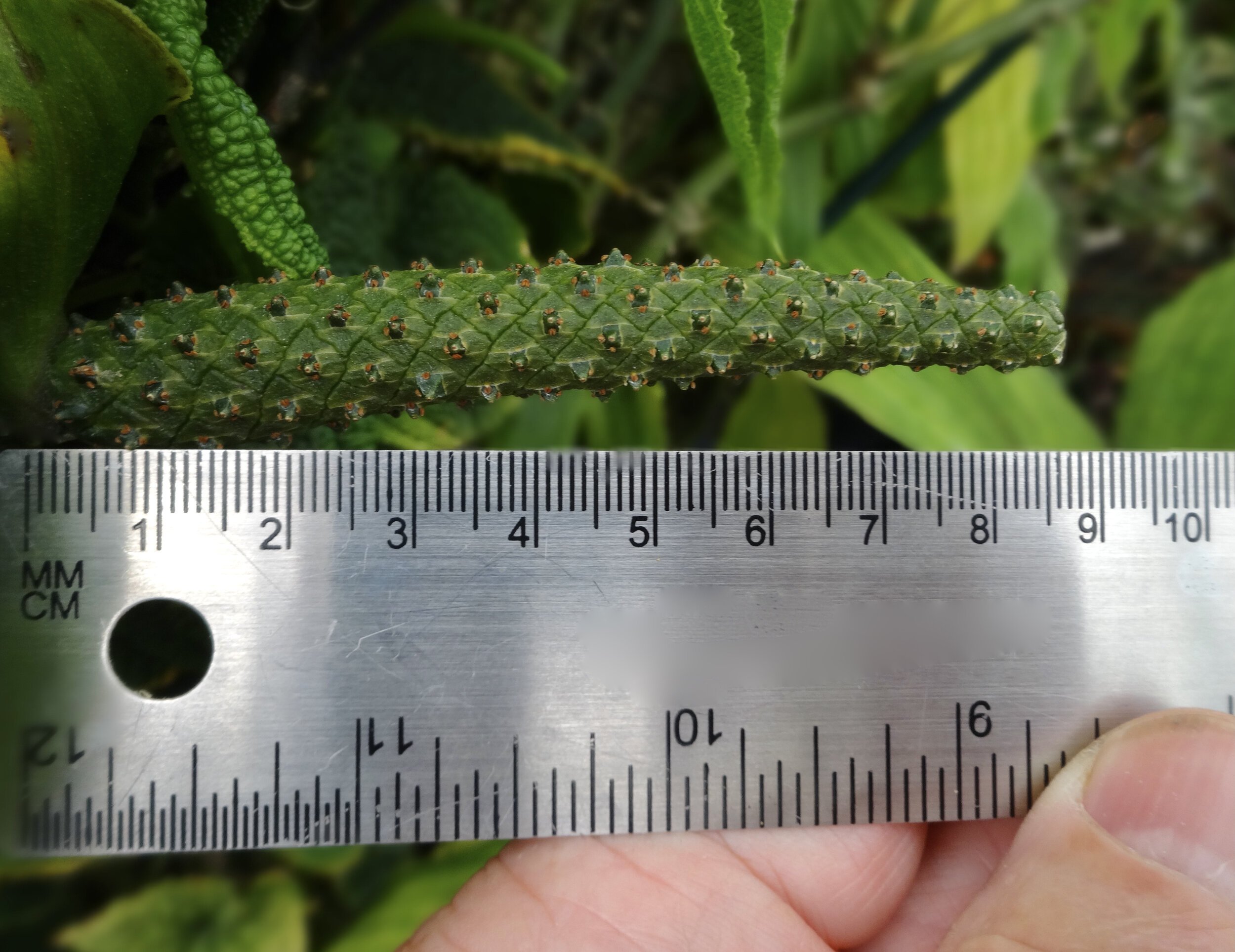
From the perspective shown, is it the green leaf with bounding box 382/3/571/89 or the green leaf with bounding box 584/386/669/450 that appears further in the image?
the green leaf with bounding box 584/386/669/450

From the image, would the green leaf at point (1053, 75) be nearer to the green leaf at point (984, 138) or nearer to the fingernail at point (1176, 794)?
the green leaf at point (984, 138)

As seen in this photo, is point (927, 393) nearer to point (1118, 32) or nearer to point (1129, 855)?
point (1129, 855)

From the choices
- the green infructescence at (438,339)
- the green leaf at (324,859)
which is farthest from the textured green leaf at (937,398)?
the green leaf at (324,859)

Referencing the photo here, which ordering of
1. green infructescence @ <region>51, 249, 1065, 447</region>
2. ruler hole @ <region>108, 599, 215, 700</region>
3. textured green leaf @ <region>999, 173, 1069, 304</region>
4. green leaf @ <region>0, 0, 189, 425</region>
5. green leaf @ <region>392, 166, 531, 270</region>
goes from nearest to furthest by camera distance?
green leaf @ <region>0, 0, 189, 425</region> → green infructescence @ <region>51, 249, 1065, 447</region> → ruler hole @ <region>108, 599, 215, 700</region> → green leaf @ <region>392, 166, 531, 270</region> → textured green leaf @ <region>999, 173, 1069, 304</region>

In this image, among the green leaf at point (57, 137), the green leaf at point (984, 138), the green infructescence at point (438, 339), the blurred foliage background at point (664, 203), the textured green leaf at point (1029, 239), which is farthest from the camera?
the textured green leaf at point (1029, 239)

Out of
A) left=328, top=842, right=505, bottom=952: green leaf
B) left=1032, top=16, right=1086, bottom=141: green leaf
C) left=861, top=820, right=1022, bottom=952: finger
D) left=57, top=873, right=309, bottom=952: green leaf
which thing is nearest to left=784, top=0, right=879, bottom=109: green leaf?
left=1032, top=16, right=1086, bottom=141: green leaf

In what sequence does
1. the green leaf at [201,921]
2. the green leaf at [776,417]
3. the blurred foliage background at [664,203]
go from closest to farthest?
the blurred foliage background at [664,203] < the green leaf at [201,921] < the green leaf at [776,417]

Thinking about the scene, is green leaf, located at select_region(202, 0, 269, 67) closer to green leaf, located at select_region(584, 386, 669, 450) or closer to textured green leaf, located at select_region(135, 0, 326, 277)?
textured green leaf, located at select_region(135, 0, 326, 277)

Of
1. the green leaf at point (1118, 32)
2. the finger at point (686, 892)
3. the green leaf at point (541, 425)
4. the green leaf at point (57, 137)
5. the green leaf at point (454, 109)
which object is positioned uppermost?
the green leaf at point (1118, 32)
